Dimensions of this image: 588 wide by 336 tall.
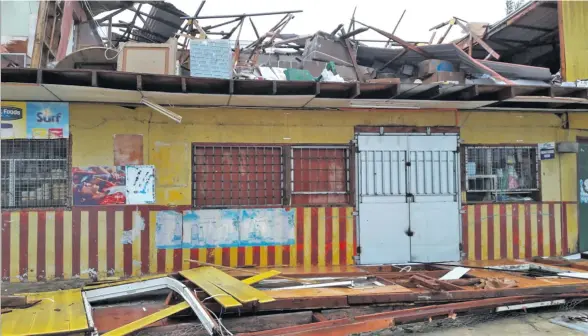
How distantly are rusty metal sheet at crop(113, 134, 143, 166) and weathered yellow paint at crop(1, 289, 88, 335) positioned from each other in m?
2.45

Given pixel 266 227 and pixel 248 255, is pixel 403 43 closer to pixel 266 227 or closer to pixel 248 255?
pixel 266 227

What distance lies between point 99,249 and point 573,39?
33.0ft

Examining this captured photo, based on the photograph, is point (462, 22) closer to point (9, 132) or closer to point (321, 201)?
point (321, 201)

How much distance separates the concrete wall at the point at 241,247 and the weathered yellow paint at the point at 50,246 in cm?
2

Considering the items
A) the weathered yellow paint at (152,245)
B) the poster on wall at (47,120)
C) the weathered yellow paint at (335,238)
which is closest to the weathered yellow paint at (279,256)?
the weathered yellow paint at (335,238)

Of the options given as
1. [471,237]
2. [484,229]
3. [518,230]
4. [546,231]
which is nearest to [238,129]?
[471,237]

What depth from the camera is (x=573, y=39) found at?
968 centimetres

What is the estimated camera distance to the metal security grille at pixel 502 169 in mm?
9484

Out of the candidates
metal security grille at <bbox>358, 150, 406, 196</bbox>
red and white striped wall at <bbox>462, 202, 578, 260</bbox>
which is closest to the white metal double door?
metal security grille at <bbox>358, 150, 406, 196</bbox>

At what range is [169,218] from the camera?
823 centimetres

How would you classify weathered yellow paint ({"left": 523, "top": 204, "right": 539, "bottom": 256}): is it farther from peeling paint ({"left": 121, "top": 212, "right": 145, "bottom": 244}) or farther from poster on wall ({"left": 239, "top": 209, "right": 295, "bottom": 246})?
peeling paint ({"left": 121, "top": 212, "right": 145, "bottom": 244})

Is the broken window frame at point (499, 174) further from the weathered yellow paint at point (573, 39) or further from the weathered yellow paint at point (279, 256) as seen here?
the weathered yellow paint at point (279, 256)

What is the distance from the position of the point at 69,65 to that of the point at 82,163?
1691 millimetres

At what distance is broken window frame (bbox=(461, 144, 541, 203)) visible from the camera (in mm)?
9453
